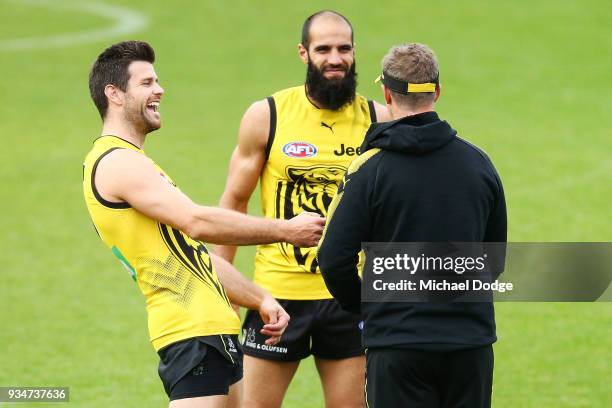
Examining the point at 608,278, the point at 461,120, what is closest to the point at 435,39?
the point at 461,120

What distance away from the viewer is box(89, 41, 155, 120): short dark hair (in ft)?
21.1

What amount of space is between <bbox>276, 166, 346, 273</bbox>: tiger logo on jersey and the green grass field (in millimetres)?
2534

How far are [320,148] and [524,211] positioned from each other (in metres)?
9.16

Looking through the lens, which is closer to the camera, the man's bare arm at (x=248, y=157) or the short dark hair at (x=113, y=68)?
the short dark hair at (x=113, y=68)

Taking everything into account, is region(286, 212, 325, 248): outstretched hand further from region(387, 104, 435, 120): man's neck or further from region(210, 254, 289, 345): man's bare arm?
region(387, 104, 435, 120): man's neck

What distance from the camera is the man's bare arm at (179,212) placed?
20.0ft

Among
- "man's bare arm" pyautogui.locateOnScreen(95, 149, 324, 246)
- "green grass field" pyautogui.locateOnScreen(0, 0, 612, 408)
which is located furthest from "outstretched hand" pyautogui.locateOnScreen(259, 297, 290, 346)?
"green grass field" pyautogui.locateOnScreen(0, 0, 612, 408)

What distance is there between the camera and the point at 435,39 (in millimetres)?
27453

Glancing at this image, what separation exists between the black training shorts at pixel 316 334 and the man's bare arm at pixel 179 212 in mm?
1548

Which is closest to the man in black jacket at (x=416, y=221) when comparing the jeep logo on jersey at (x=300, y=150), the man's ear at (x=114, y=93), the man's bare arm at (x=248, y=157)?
the man's ear at (x=114, y=93)

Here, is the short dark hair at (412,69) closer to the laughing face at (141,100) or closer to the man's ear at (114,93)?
the laughing face at (141,100)

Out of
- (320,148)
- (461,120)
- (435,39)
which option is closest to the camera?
(320,148)

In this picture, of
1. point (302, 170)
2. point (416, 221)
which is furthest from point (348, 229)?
point (302, 170)

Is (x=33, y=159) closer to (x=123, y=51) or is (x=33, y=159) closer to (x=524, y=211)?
(x=524, y=211)
